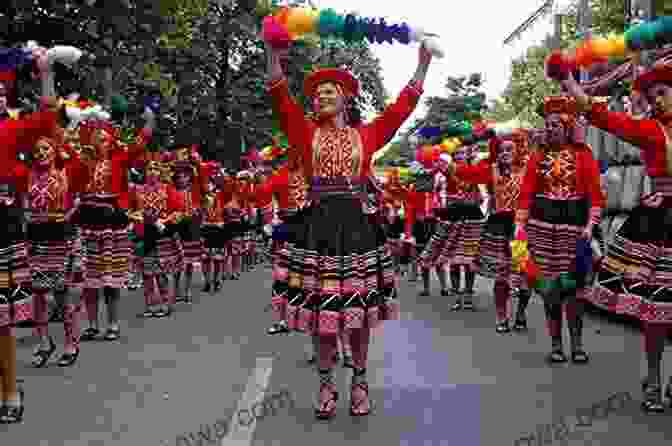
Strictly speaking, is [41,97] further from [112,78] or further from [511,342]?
[112,78]

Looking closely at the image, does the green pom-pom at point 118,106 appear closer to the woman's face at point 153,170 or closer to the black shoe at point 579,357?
the woman's face at point 153,170

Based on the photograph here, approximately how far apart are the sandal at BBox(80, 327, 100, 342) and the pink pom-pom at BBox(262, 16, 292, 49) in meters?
4.93

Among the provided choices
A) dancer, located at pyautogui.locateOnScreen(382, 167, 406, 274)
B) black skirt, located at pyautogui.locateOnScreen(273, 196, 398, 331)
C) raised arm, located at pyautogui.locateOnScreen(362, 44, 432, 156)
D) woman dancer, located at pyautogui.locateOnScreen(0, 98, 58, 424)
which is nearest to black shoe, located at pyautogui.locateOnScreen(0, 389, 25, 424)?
woman dancer, located at pyautogui.locateOnScreen(0, 98, 58, 424)

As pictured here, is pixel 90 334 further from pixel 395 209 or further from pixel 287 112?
pixel 395 209

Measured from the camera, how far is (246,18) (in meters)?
29.1

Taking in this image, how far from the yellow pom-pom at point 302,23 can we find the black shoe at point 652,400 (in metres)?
3.19

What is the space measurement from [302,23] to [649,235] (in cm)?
258

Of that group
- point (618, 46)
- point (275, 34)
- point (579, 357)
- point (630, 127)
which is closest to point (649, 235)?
point (630, 127)

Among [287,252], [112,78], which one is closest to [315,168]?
[287,252]

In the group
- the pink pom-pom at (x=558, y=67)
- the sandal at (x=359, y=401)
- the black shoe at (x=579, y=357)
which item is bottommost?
the black shoe at (x=579, y=357)

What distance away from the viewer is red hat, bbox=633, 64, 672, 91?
603 cm

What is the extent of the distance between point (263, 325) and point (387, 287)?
4.60 m

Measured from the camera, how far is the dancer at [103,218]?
30.4ft

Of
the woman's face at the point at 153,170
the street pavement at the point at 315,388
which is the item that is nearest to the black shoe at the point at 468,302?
the street pavement at the point at 315,388
